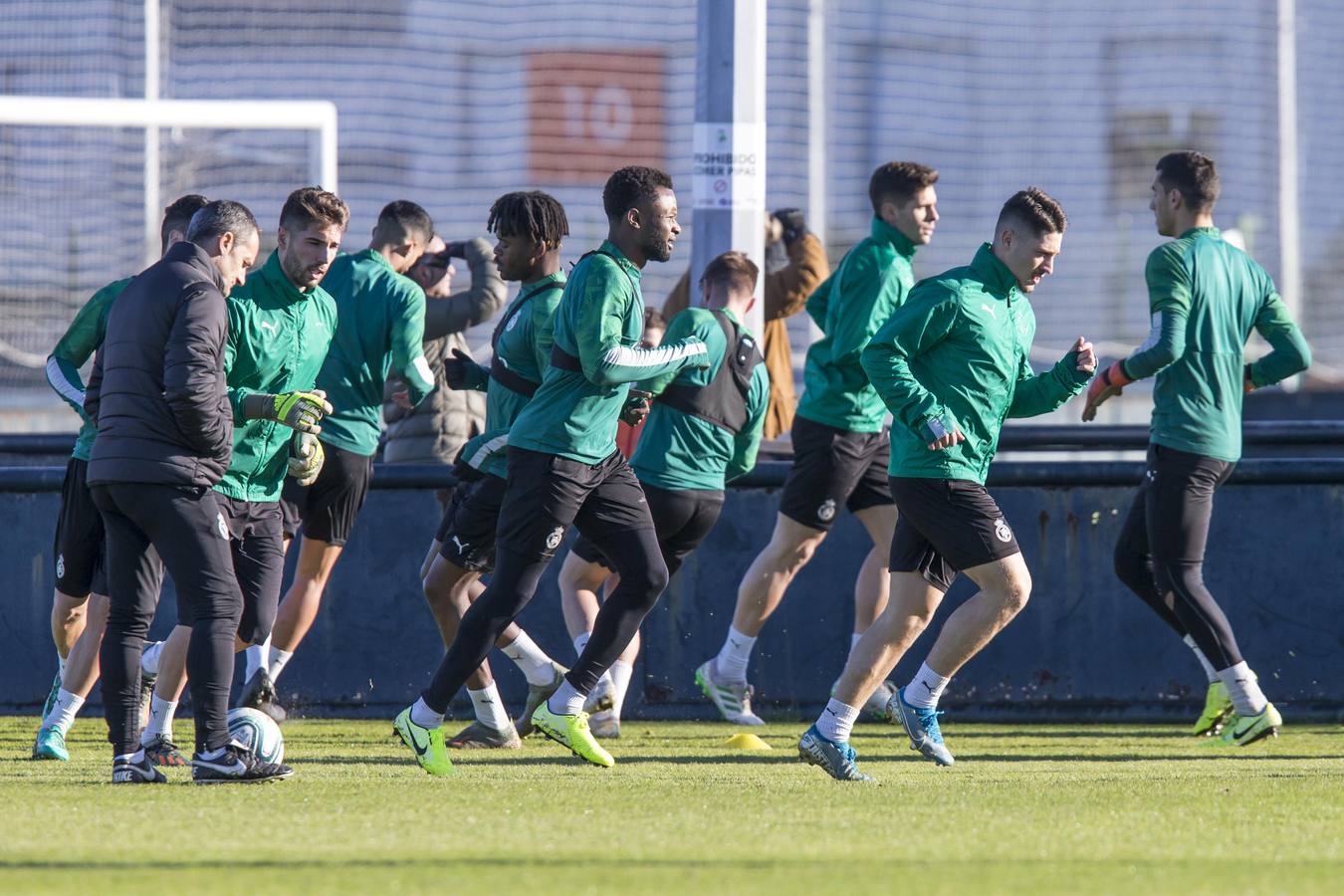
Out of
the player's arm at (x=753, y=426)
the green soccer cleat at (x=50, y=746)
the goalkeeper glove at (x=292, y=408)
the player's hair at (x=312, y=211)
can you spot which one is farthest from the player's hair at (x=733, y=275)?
the green soccer cleat at (x=50, y=746)

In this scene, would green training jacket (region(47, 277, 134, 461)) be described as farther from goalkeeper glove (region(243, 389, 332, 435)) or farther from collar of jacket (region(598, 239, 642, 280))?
collar of jacket (region(598, 239, 642, 280))

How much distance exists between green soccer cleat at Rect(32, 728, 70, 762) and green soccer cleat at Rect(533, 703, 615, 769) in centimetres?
175

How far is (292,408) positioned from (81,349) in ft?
3.87

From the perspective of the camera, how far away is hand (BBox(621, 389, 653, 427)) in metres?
7.30

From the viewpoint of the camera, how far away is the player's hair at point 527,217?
7141 millimetres

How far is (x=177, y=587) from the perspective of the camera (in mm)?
6328

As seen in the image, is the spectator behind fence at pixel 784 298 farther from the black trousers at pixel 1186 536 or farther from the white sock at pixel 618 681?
the black trousers at pixel 1186 536

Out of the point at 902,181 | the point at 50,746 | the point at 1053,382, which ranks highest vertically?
the point at 902,181

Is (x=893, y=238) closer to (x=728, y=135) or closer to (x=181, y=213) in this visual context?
(x=728, y=135)

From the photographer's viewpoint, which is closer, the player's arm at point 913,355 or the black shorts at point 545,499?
the player's arm at point 913,355

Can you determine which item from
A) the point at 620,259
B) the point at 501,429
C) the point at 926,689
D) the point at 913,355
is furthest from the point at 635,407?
the point at 926,689

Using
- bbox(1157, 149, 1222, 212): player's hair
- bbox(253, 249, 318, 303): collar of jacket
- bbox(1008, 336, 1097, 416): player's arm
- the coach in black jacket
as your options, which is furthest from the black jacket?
bbox(1157, 149, 1222, 212): player's hair

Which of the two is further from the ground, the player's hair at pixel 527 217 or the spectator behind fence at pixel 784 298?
the player's hair at pixel 527 217

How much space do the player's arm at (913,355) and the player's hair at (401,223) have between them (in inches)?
95.4
